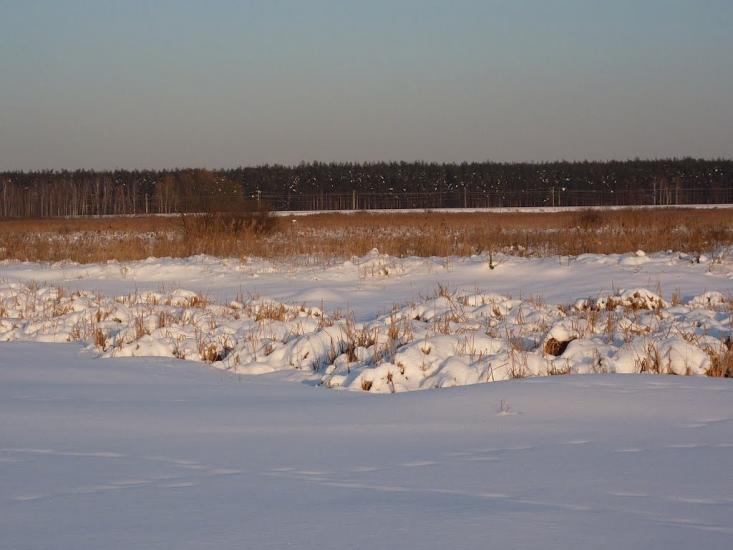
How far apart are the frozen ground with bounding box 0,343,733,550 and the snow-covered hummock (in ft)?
2.06

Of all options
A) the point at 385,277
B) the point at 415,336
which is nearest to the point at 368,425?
the point at 415,336

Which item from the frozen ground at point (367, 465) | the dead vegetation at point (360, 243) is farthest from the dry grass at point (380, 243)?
the frozen ground at point (367, 465)

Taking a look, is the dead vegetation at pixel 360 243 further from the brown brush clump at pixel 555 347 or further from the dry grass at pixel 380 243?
the brown brush clump at pixel 555 347

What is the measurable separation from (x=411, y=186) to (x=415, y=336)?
273 feet

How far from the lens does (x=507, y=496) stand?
3.67 meters

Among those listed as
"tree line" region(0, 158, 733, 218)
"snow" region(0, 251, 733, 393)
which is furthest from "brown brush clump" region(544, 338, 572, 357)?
"tree line" region(0, 158, 733, 218)

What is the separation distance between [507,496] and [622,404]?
7.87 ft

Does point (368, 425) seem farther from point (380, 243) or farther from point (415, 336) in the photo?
point (380, 243)

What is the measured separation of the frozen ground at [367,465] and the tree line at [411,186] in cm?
6206

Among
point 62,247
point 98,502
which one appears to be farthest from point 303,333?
point 62,247

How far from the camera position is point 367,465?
4.36 m

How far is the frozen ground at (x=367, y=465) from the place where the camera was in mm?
3178

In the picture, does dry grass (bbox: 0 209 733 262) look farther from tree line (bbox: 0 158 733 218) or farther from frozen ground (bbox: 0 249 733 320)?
tree line (bbox: 0 158 733 218)

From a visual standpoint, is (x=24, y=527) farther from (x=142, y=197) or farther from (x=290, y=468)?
(x=142, y=197)
